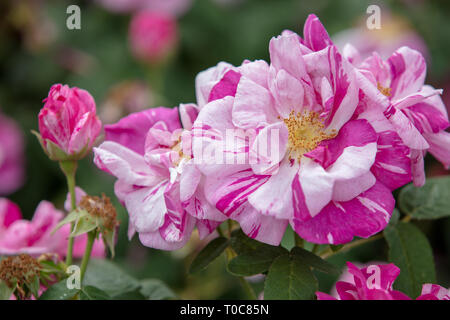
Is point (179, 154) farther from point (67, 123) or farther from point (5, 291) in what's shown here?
point (5, 291)

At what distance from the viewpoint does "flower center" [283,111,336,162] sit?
22.1 inches

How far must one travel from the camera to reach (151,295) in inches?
28.6

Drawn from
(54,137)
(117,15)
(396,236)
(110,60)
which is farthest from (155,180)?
(117,15)

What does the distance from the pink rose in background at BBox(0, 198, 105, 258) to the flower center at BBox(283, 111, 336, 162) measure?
0.98 feet

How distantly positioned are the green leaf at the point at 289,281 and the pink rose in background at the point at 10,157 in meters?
1.24

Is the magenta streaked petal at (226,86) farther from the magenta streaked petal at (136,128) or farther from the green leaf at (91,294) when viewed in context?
the green leaf at (91,294)

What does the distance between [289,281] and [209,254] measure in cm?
10

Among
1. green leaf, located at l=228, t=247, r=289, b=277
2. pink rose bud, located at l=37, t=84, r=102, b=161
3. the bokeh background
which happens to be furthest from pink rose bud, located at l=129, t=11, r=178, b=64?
green leaf, located at l=228, t=247, r=289, b=277

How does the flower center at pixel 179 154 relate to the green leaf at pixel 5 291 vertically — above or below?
above

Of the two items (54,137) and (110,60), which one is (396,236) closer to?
(54,137)

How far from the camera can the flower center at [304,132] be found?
0.56 metres

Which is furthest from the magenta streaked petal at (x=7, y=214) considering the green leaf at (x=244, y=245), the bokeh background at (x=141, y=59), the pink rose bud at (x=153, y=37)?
the pink rose bud at (x=153, y=37)
